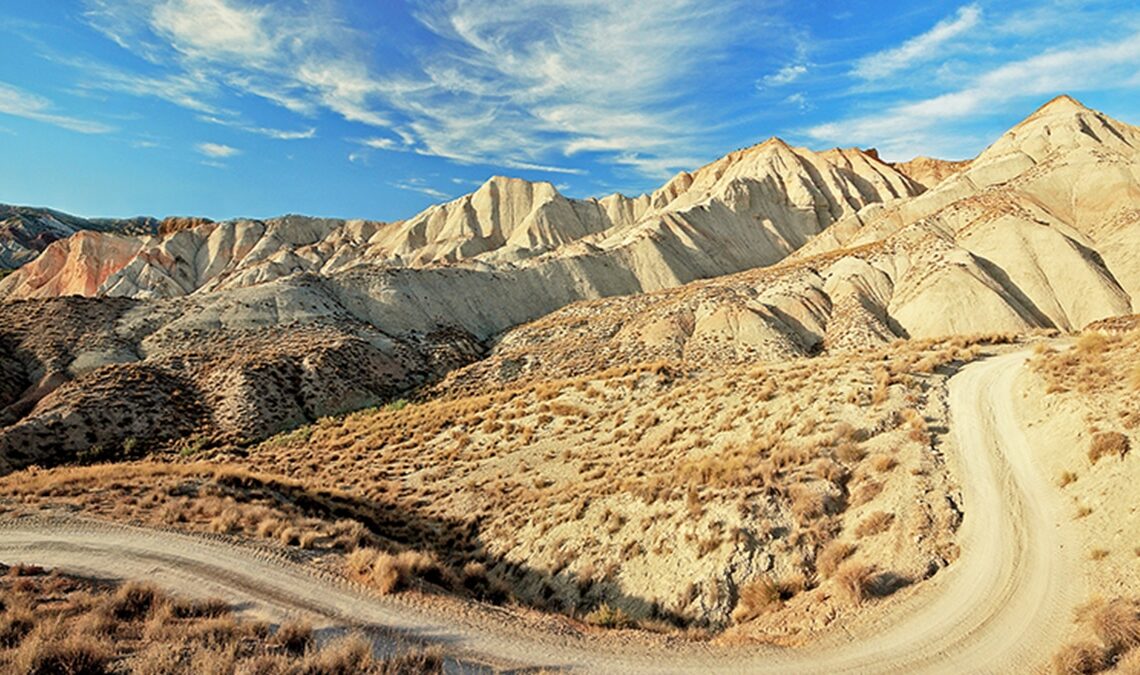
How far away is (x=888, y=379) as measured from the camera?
728 inches

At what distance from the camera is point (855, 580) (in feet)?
33.4

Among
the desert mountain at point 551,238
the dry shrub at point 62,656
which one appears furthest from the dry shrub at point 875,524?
the desert mountain at point 551,238

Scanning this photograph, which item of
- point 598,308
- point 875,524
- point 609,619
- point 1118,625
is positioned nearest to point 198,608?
point 609,619

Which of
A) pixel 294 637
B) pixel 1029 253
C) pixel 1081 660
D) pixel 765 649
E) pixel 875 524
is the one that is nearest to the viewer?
pixel 1081 660

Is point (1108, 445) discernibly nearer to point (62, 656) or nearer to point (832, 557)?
point (832, 557)

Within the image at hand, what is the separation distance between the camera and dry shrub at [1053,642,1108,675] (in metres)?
7.40

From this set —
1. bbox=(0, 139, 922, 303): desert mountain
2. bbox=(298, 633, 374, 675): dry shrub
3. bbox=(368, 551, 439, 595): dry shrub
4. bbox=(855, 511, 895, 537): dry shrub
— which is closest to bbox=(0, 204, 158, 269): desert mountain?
bbox=(0, 139, 922, 303): desert mountain

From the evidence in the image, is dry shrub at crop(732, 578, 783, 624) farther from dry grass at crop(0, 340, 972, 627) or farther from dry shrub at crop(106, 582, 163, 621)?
dry shrub at crop(106, 582, 163, 621)

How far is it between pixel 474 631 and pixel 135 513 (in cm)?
1072

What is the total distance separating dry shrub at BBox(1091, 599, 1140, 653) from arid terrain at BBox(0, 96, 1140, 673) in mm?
31

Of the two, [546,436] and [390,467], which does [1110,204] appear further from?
[390,467]

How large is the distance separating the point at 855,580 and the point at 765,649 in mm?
2435

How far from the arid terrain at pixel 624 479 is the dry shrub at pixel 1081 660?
0.14 feet

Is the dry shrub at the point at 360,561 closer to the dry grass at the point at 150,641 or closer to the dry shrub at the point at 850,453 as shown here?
the dry grass at the point at 150,641
